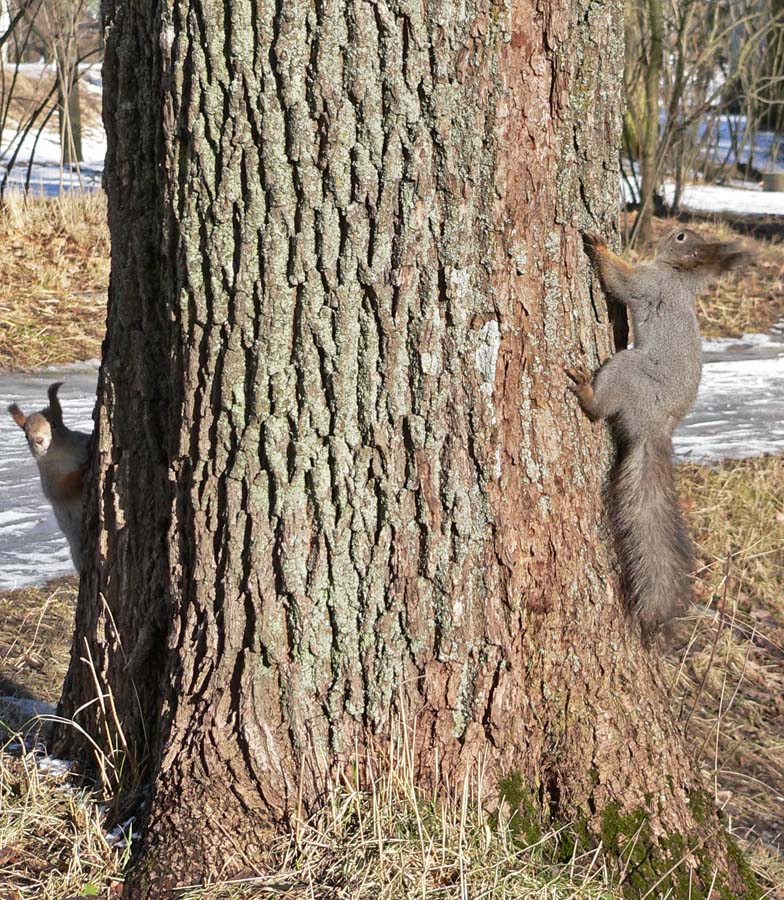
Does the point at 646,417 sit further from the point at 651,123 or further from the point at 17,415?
the point at 651,123

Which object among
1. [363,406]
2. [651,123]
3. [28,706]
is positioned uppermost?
[651,123]

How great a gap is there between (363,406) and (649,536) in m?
0.87

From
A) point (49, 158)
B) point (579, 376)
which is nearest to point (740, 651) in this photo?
point (579, 376)

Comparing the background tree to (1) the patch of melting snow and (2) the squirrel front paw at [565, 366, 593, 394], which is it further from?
(2) the squirrel front paw at [565, 366, 593, 394]

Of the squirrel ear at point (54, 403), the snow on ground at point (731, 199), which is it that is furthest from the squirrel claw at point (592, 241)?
the snow on ground at point (731, 199)

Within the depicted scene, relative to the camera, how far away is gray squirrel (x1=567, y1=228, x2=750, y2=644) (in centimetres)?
259

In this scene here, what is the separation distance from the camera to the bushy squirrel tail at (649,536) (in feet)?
8.63

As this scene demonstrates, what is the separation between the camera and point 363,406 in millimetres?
2299

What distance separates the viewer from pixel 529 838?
2.47 meters

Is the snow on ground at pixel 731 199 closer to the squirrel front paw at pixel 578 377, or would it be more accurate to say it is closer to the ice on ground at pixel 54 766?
the squirrel front paw at pixel 578 377

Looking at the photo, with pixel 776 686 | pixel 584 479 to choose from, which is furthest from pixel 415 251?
pixel 776 686

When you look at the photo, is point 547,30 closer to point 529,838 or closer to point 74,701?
point 529,838

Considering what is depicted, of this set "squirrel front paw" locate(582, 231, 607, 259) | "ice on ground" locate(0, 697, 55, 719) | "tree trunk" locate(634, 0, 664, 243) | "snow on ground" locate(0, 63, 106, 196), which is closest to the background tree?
"tree trunk" locate(634, 0, 664, 243)

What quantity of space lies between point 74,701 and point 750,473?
447cm
